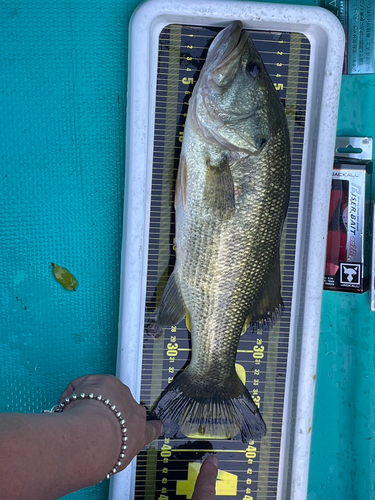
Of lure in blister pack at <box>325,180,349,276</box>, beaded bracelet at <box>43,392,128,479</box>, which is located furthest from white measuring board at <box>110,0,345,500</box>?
beaded bracelet at <box>43,392,128,479</box>

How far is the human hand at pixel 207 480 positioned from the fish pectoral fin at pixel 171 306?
44 centimetres

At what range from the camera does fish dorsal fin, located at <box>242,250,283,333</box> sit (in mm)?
1324

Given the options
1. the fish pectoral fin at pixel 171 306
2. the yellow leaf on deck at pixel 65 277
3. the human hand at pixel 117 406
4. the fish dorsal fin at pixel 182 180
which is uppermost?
the fish dorsal fin at pixel 182 180

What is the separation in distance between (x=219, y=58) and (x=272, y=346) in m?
0.85

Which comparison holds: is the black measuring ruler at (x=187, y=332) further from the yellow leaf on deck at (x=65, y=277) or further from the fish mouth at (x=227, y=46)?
the yellow leaf on deck at (x=65, y=277)

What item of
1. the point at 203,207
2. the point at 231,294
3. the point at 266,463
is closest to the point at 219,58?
the point at 203,207

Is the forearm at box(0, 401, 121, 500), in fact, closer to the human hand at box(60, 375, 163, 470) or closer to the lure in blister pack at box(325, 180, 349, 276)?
the human hand at box(60, 375, 163, 470)

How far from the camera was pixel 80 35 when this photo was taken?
1339mm

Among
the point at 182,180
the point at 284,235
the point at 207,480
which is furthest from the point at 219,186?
the point at 207,480

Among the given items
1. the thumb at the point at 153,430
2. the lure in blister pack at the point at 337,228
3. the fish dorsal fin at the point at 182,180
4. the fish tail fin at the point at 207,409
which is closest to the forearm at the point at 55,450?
the thumb at the point at 153,430

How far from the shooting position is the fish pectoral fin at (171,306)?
1324 mm

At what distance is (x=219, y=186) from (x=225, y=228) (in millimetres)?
117

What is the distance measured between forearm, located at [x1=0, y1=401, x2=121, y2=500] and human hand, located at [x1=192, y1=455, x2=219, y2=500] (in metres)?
0.38

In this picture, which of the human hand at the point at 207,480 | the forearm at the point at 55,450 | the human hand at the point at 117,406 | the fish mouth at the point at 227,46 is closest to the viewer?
the forearm at the point at 55,450
